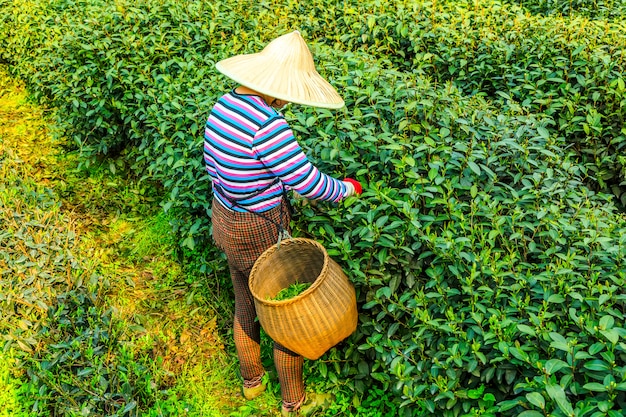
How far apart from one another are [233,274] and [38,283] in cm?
114

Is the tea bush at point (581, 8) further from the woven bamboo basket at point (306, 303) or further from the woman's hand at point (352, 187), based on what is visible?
the woven bamboo basket at point (306, 303)

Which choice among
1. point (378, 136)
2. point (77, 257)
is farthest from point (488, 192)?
point (77, 257)

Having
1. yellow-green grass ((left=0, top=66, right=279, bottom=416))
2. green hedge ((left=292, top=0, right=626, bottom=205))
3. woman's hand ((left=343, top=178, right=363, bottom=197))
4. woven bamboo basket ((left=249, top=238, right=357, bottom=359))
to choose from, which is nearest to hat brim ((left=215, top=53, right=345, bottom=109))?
woman's hand ((left=343, top=178, right=363, bottom=197))

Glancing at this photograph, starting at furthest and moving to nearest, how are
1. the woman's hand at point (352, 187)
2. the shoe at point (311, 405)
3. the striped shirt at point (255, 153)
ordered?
the shoe at point (311, 405)
the woman's hand at point (352, 187)
the striped shirt at point (255, 153)

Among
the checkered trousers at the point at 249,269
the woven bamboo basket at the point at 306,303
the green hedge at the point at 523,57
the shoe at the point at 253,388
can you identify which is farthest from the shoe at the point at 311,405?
the green hedge at the point at 523,57

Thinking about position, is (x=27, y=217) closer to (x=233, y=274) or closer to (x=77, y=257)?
(x=77, y=257)

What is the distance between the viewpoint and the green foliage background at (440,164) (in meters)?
2.40

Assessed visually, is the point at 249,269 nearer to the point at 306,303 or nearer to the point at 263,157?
the point at 306,303

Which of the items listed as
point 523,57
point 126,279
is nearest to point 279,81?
point 126,279

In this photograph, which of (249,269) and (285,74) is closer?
(285,74)

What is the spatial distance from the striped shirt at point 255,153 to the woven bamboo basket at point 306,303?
0.33 metres

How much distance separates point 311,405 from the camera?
3.15 meters

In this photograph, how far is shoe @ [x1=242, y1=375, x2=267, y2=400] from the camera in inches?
Result: 128

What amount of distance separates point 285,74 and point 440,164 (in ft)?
2.94
